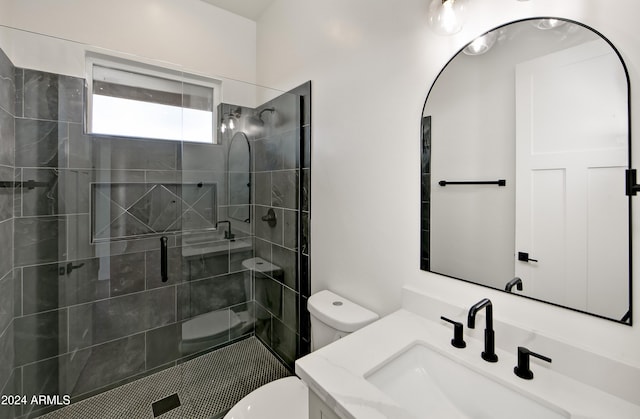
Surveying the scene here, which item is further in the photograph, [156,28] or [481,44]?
[156,28]

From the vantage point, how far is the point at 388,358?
82 cm

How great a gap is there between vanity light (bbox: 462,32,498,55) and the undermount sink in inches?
42.0

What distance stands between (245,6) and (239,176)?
146cm

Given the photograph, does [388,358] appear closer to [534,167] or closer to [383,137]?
[534,167]

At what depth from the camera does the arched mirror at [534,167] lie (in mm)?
697

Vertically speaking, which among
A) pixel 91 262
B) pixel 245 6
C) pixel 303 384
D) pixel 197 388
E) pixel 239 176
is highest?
pixel 245 6

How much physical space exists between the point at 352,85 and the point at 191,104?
1.17 meters

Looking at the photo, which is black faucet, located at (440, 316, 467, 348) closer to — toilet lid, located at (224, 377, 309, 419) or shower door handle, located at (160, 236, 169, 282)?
toilet lid, located at (224, 377, 309, 419)

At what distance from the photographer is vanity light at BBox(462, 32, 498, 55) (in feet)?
2.95

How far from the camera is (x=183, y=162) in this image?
1.84m

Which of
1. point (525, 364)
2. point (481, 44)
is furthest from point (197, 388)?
point (481, 44)

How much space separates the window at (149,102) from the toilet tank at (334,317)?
136 cm

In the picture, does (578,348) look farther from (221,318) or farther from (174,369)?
(174,369)

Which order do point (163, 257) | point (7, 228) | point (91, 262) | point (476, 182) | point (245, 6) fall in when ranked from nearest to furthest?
point (476, 182) < point (7, 228) < point (91, 262) < point (163, 257) < point (245, 6)
